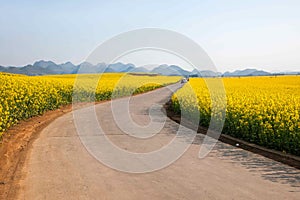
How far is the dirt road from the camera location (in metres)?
5.86

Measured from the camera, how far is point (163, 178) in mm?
6793

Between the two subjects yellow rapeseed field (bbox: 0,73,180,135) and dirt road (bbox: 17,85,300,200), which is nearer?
dirt road (bbox: 17,85,300,200)

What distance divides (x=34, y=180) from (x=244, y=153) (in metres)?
5.61

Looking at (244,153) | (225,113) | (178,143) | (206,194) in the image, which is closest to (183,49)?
Answer: (225,113)

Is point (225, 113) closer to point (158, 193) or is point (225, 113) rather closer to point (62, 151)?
point (62, 151)

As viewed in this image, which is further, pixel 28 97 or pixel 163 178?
pixel 28 97

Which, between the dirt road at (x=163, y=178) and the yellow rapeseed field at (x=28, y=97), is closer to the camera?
the dirt road at (x=163, y=178)

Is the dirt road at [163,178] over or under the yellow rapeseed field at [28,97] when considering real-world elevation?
under

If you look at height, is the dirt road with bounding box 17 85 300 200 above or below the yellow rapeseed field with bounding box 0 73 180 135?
below

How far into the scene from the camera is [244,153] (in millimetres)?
9227

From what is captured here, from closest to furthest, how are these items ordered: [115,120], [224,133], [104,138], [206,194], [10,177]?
[206,194], [10,177], [104,138], [224,133], [115,120]

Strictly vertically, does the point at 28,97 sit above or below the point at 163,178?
above

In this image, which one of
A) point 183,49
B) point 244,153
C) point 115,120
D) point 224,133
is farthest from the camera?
point 115,120

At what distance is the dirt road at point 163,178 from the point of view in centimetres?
586
